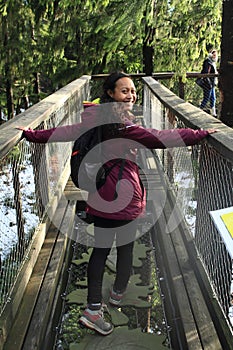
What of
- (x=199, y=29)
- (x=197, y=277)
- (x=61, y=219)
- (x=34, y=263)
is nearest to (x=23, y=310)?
(x=34, y=263)

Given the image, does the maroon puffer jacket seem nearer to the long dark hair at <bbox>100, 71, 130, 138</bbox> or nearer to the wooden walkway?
the long dark hair at <bbox>100, 71, 130, 138</bbox>

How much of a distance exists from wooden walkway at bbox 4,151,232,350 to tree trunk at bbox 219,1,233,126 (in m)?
Result: 1.15

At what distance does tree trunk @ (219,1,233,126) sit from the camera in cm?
387

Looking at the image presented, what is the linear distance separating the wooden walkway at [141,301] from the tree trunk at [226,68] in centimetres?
115

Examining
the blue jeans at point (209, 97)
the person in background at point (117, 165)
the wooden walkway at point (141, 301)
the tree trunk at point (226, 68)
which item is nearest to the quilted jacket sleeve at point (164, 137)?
the person in background at point (117, 165)

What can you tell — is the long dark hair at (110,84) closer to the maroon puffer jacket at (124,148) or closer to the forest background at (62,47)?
the maroon puffer jacket at (124,148)

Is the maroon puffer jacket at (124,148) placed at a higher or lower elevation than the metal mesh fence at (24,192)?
higher

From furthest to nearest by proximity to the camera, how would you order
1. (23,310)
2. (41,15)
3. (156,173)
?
(41,15)
(156,173)
(23,310)

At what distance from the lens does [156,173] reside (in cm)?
473

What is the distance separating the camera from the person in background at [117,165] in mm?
2248

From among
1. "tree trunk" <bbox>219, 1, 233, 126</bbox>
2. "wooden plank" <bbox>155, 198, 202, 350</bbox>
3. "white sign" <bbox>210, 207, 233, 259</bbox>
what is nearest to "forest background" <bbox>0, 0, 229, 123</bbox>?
"tree trunk" <bbox>219, 1, 233, 126</bbox>

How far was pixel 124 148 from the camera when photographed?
2.31 m

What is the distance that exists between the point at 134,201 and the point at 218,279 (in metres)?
0.59

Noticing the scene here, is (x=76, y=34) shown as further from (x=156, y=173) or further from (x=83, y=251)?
(x=83, y=251)
